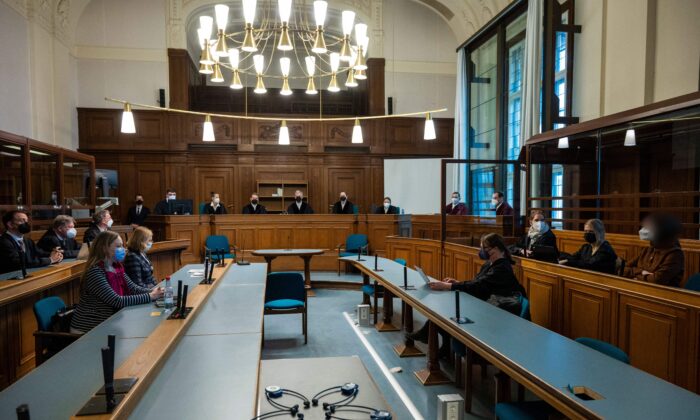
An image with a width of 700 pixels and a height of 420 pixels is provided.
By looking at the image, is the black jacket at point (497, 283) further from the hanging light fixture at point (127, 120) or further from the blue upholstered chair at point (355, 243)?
the blue upholstered chair at point (355, 243)

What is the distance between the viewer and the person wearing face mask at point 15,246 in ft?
12.6

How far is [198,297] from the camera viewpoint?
3246mm

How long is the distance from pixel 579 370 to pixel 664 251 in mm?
2167

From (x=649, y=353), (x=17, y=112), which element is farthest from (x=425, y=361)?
(x=17, y=112)

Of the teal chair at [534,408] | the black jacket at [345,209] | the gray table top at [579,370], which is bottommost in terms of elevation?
the teal chair at [534,408]

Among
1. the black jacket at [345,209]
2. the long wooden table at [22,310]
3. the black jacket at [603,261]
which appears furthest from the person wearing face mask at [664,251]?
the black jacket at [345,209]

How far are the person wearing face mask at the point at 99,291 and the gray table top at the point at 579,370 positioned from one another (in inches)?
91.9

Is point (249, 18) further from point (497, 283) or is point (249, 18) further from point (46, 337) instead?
point (497, 283)

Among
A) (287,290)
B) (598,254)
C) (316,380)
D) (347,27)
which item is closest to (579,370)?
(316,380)

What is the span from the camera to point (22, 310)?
3463 millimetres

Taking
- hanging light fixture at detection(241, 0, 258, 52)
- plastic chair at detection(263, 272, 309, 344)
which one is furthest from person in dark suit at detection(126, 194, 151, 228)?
hanging light fixture at detection(241, 0, 258, 52)

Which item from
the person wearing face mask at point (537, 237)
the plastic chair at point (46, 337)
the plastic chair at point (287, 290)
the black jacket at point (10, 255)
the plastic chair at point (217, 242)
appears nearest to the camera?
the plastic chair at point (46, 337)

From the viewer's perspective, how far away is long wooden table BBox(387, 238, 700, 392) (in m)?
2.56

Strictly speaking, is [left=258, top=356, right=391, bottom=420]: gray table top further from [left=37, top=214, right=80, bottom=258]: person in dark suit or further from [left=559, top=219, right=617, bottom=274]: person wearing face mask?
[left=37, top=214, right=80, bottom=258]: person in dark suit
